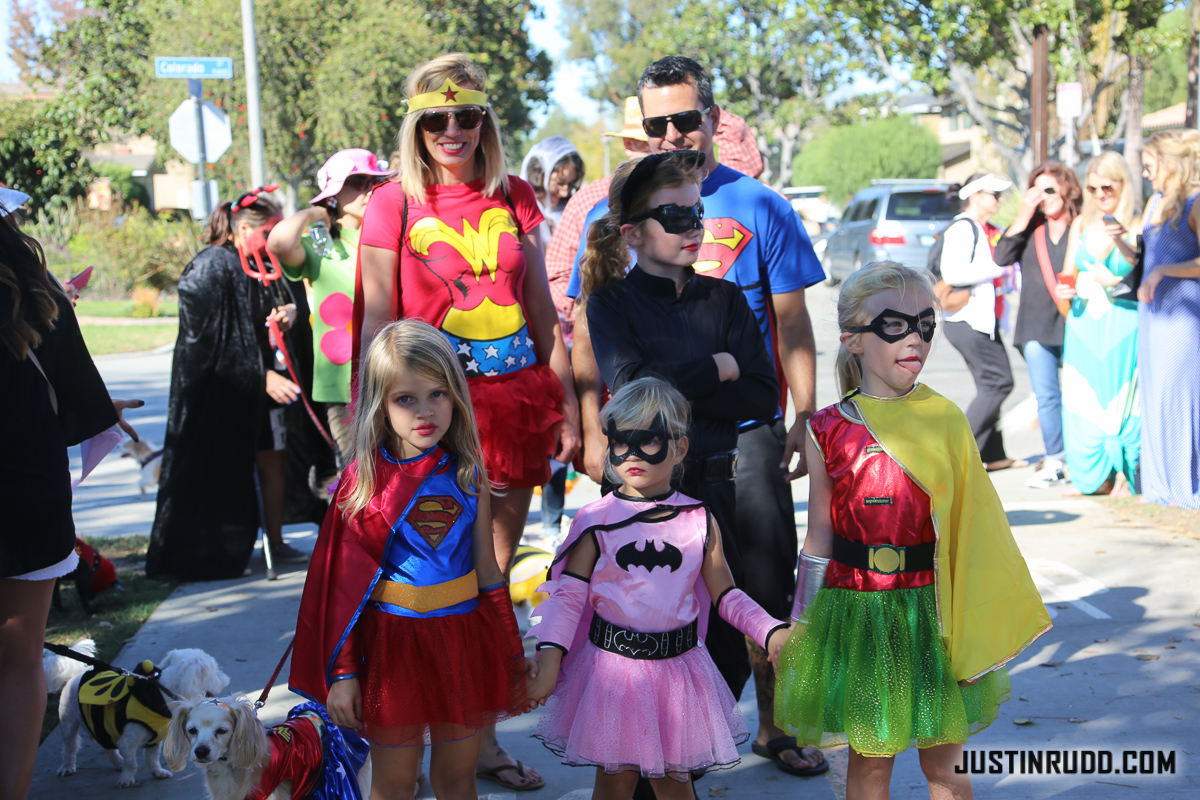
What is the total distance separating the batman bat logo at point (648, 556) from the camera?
9.05 ft

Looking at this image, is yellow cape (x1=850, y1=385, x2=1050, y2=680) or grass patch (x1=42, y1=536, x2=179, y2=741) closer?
yellow cape (x1=850, y1=385, x2=1050, y2=680)

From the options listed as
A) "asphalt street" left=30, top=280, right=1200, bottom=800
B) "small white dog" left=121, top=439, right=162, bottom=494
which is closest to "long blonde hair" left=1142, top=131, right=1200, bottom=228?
"asphalt street" left=30, top=280, right=1200, bottom=800

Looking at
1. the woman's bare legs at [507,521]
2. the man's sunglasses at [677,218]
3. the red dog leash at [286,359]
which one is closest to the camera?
the man's sunglasses at [677,218]

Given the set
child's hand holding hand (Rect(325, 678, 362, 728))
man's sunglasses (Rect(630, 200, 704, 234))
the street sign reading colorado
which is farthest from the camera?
the street sign reading colorado

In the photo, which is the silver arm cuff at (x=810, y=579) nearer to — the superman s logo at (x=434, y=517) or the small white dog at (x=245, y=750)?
the superman s logo at (x=434, y=517)

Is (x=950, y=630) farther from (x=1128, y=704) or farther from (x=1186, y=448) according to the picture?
(x=1186, y=448)

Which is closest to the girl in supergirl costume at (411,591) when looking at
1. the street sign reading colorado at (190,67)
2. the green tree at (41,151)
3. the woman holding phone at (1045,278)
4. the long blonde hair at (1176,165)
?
the long blonde hair at (1176,165)

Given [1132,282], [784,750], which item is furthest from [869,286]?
[1132,282]

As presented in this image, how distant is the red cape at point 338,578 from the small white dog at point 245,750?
31 centimetres

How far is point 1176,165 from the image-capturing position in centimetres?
599

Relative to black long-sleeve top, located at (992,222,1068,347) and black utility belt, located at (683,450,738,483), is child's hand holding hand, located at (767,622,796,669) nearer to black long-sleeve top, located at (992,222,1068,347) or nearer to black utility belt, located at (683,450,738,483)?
black utility belt, located at (683,450,738,483)

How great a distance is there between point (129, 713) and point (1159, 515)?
5793 mm

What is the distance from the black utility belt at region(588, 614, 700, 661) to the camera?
2746 millimetres

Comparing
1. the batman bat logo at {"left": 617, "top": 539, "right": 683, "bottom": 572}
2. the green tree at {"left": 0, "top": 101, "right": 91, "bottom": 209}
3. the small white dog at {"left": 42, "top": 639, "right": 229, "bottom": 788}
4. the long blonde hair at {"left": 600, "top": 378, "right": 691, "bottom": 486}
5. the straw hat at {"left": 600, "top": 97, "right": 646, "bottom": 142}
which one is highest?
the green tree at {"left": 0, "top": 101, "right": 91, "bottom": 209}
